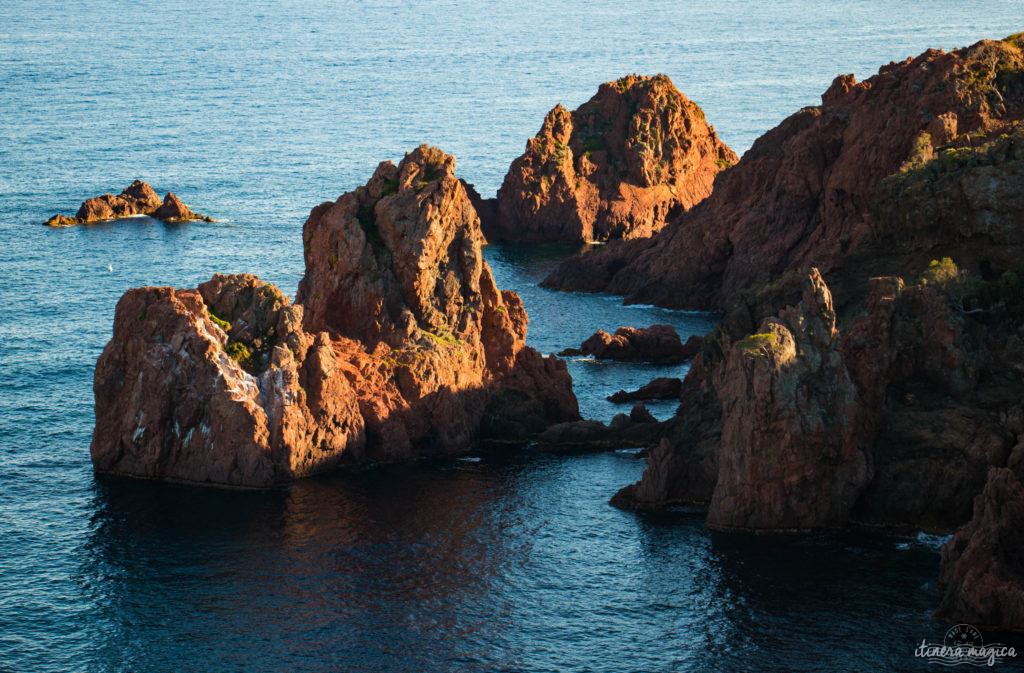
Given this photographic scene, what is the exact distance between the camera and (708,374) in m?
105

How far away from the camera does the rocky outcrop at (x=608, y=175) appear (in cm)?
19512

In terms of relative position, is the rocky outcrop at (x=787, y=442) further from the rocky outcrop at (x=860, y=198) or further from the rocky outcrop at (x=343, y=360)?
the rocky outcrop at (x=343, y=360)

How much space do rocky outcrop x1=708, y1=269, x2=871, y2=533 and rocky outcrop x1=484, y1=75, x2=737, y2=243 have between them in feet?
336

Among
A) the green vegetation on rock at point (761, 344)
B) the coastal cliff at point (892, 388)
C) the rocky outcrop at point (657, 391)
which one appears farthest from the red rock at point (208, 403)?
the green vegetation on rock at point (761, 344)

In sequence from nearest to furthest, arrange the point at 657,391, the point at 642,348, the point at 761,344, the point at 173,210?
the point at 761,344, the point at 657,391, the point at 642,348, the point at 173,210

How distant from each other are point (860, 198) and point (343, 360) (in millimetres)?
60025

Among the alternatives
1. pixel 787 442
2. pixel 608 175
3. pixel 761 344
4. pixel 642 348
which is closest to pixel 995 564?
pixel 787 442

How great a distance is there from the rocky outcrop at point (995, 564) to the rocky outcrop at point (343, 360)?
41722mm

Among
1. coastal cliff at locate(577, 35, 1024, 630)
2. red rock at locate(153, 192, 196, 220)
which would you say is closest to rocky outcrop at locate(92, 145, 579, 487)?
coastal cliff at locate(577, 35, 1024, 630)

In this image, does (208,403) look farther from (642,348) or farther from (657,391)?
(642,348)

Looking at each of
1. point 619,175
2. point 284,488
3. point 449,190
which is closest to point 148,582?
point 284,488

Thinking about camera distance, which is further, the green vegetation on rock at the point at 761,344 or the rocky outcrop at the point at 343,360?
the rocky outcrop at the point at 343,360

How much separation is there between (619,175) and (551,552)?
372 ft

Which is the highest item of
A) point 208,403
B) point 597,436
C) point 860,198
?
point 860,198
